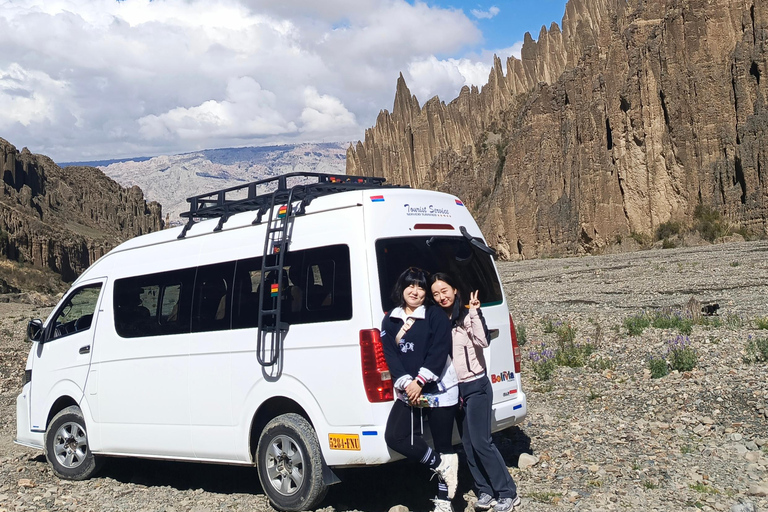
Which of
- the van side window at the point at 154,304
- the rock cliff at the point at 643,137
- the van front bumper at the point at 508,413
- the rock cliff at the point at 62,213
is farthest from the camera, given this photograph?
the rock cliff at the point at 62,213

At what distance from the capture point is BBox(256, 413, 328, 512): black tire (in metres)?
5.73

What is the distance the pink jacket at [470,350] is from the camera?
555 cm

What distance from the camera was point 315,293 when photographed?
231 inches

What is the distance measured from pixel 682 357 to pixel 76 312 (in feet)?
25.4

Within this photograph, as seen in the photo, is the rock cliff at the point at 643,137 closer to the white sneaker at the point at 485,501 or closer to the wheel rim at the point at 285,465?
the white sneaker at the point at 485,501

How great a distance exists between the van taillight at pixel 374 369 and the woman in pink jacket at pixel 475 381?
0.57 metres

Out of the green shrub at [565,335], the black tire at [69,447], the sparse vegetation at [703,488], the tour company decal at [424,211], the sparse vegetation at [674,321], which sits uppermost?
the tour company decal at [424,211]

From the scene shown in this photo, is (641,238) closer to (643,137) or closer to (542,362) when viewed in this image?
(643,137)

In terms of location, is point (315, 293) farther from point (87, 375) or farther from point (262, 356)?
point (87, 375)

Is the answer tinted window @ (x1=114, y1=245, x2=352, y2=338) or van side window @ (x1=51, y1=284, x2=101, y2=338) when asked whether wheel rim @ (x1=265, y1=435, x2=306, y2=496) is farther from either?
van side window @ (x1=51, y1=284, x2=101, y2=338)

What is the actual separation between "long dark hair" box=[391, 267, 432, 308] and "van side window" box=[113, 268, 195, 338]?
239 centimetres

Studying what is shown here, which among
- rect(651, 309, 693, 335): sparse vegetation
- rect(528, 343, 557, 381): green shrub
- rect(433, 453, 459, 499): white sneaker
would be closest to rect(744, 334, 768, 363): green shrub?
rect(651, 309, 693, 335): sparse vegetation

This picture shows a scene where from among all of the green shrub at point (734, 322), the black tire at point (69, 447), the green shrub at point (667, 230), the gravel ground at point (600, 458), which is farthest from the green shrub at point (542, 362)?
the green shrub at point (667, 230)

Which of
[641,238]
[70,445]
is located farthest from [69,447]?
[641,238]
